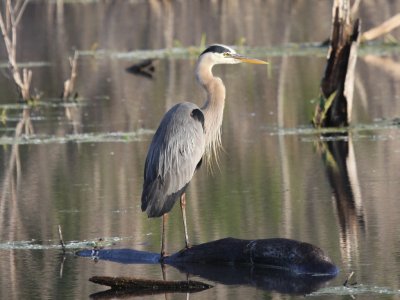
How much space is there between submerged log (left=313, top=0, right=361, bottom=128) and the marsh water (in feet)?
1.47

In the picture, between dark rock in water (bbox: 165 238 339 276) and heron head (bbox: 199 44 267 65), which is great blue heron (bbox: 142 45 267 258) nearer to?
dark rock in water (bbox: 165 238 339 276)

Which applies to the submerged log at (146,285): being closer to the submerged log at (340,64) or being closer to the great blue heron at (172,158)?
the great blue heron at (172,158)

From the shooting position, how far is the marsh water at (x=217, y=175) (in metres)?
9.70

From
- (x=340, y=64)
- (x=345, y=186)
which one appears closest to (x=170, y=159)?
(x=345, y=186)

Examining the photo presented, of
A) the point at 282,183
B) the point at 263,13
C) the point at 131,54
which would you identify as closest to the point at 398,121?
the point at 282,183

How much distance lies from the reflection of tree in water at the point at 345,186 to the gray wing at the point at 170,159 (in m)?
1.45

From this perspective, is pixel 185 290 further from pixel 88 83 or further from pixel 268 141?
pixel 88 83

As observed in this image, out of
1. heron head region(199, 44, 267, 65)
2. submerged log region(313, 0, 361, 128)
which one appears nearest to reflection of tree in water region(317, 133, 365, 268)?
submerged log region(313, 0, 361, 128)

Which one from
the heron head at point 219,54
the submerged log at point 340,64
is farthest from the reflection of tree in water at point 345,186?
the heron head at point 219,54

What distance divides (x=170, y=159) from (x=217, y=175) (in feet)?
13.6

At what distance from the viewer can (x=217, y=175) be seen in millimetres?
14227

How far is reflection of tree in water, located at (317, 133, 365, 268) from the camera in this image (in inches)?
413

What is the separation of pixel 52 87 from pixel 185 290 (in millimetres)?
17335

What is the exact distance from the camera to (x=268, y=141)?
16500 millimetres
